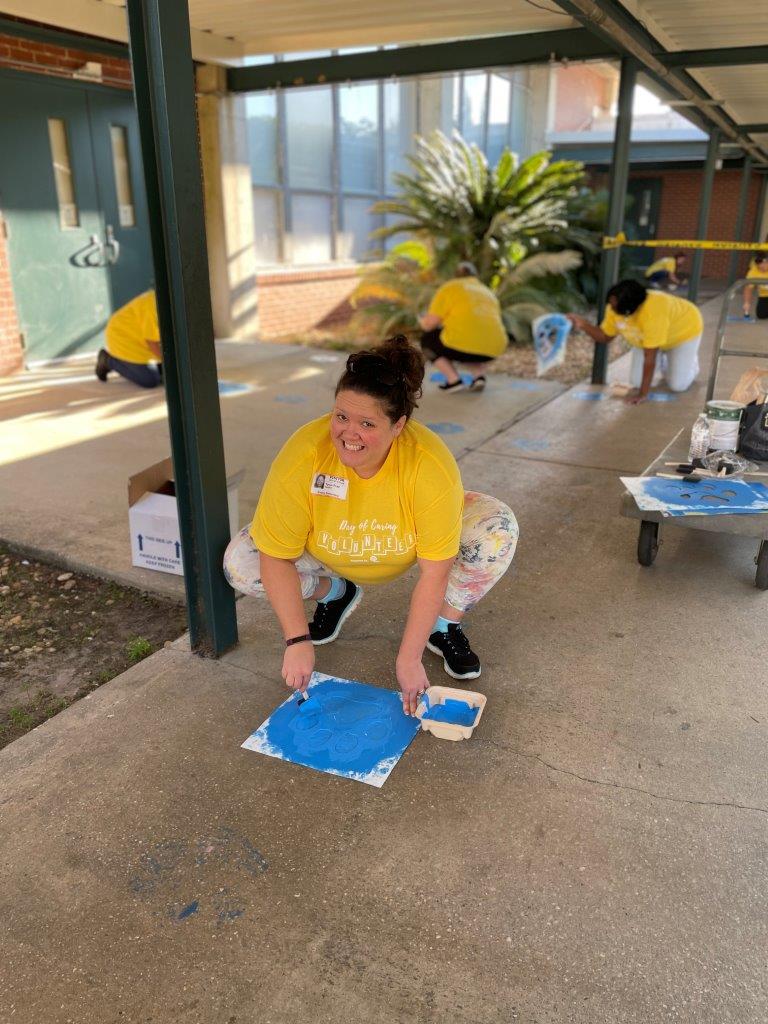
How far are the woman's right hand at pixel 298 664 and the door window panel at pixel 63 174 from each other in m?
7.22

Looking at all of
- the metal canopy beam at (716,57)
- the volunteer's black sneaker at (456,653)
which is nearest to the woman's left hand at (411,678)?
the volunteer's black sneaker at (456,653)

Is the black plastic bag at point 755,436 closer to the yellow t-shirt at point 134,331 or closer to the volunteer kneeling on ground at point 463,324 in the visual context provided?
the volunteer kneeling on ground at point 463,324

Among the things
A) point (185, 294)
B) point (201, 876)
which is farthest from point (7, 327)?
point (201, 876)

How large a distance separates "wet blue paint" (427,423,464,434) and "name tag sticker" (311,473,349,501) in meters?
3.68

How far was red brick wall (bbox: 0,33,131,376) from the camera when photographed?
730 cm

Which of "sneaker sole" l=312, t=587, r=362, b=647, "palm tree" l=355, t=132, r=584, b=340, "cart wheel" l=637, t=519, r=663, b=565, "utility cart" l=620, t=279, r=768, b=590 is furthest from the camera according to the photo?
"palm tree" l=355, t=132, r=584, b=340

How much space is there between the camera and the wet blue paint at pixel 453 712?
257 centimetres

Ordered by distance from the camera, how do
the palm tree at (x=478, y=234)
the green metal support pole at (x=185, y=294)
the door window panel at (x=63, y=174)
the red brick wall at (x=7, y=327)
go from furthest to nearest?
1. the palm tree at (x=478, y=234)
2. the door window panel at (x=63, y=174)
3. the red brick wall at (x=7, y=327)
4. the green metal support pole at (x=185, y=294)

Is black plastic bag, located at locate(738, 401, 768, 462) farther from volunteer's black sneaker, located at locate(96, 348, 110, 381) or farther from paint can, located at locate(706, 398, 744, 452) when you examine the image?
volunteer's black sneaker, located at locate(96, 348, 110, 381)

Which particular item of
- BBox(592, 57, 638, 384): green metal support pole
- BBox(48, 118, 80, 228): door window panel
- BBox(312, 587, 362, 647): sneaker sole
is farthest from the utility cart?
BBox(48, 118, 80, 228): door window panel

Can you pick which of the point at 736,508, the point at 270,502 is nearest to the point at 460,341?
the point at 736,508

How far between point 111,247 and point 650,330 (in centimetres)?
580

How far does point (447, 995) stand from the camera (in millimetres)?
1721

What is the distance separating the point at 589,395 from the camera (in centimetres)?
760
